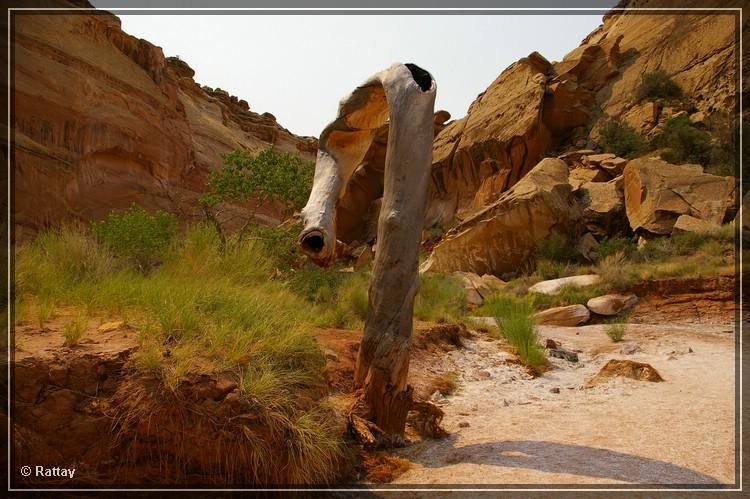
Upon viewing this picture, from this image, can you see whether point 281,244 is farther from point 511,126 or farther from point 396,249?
point 511,126

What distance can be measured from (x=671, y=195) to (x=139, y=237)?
46.3 ft

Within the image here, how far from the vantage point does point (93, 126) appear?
17.4 meters

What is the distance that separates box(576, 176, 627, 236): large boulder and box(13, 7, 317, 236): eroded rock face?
12688mm

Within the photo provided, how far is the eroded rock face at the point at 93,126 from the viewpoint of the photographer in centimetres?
1547

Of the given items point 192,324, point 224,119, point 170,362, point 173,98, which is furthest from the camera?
point 224,119

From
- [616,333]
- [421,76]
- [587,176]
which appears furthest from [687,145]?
[421,76]

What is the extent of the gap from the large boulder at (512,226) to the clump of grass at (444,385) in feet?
37.1

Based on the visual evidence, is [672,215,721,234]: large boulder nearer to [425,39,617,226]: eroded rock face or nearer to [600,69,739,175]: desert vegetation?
[600,69,739,175]: desert vegetation

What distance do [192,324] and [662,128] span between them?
20761 mm

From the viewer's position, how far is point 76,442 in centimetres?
246

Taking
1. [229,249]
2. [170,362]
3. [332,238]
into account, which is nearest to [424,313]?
[229,249]

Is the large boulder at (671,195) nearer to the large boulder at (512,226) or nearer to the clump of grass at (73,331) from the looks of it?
the large boulder at (512,226)

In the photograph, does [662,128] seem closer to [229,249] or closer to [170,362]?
[229,249]

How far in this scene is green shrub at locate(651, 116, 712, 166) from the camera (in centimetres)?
1725
